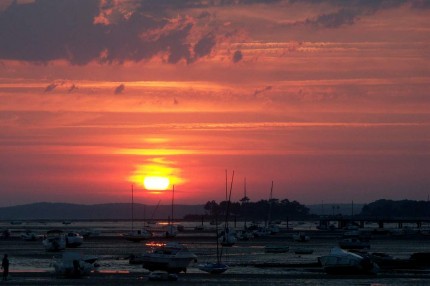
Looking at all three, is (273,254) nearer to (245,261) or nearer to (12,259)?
(245,261)

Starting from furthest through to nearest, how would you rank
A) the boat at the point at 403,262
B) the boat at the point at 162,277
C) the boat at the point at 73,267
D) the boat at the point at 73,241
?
the boat at the point at 73,241, the boat at the point at 403,262, the boat at the point at 73,267, the boat at the point at 162,277

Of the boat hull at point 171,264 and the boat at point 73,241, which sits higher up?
the boat at point 73,241

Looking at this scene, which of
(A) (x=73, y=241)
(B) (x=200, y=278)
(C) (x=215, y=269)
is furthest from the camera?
(A) (x=73, y=241)

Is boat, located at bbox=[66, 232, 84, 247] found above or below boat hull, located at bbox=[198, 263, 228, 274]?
above

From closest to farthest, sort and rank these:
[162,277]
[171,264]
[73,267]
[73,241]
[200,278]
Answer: [162,277] < [200,278] < [73,267] < [171,264] < [73,241]

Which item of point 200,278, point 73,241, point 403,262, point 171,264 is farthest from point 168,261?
point 73,241

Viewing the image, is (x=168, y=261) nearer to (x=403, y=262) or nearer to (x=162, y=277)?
(x=162, y=277)

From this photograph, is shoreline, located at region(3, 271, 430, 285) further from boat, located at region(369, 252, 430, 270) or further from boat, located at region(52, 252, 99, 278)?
boat, located at region(369, 252, 430, 270)

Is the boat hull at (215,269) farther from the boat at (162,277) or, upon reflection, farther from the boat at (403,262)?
the boat at (403,262)

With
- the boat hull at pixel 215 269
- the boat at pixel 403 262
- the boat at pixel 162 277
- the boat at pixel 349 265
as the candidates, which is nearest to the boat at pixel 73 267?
the boat at pixel 162 277

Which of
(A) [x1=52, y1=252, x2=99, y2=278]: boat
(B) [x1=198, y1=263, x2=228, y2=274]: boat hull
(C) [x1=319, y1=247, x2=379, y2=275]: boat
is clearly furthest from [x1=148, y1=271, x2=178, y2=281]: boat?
(C) [x1=319, y1=247, x2=379, y2=275]: boat

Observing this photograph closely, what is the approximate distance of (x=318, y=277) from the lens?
219 ft

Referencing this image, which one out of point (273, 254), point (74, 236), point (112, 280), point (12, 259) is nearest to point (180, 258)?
point (112, 280)

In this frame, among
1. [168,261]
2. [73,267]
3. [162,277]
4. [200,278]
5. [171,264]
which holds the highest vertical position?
[168,261]
